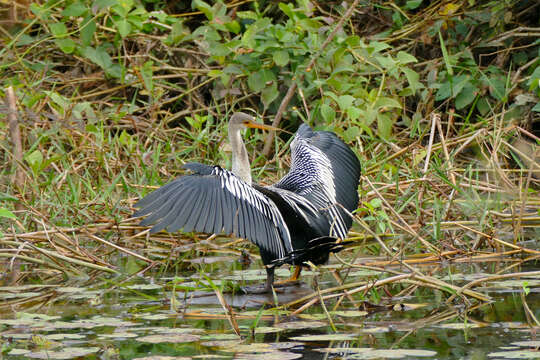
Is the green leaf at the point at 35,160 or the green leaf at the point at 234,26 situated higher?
the green leaf at the point at 234,26

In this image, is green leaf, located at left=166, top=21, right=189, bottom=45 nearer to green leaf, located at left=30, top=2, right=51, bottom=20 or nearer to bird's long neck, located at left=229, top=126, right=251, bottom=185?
green leaf, located at left=30, top=2, right=51, bottom=20

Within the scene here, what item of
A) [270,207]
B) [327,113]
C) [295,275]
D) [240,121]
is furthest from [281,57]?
[270,207]

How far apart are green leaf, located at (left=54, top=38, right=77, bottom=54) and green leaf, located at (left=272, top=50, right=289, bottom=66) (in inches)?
81.6

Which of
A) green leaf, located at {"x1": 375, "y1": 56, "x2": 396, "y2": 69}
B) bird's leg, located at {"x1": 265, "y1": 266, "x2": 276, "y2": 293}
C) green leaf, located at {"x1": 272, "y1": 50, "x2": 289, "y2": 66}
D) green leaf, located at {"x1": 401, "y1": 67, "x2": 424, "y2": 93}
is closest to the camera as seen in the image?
bird's leg, located at {"x1": 265, "y1": 266, "x2": 276, "y2": 293}

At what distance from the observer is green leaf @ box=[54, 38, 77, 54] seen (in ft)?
27.1

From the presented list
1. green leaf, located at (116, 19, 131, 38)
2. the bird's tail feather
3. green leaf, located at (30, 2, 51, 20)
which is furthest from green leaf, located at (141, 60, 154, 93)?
the bird's tail feather

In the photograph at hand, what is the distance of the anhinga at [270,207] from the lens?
4.34 metres

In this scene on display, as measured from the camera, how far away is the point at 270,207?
187 inches

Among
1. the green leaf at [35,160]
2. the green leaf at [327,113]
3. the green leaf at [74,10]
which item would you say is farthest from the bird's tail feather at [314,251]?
the green leaf at [74,10]

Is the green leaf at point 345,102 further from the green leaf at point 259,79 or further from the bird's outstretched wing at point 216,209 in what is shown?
the bird's outstretched wing at point 216,209

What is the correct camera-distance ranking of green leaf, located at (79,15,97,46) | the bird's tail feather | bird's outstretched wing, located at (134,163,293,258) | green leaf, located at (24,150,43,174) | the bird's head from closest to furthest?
bird's outstretched wing, located at (134,163,293,258), the bird's tail feather, the bird's head, green leaf, located at (24,150,43,174), green leaf, located at (79,15,97,46)

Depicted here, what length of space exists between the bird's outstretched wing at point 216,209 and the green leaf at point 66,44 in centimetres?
397

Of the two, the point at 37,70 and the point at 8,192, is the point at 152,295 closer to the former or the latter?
the point at 8,192

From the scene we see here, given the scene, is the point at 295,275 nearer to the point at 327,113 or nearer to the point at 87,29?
the point at 327,113
